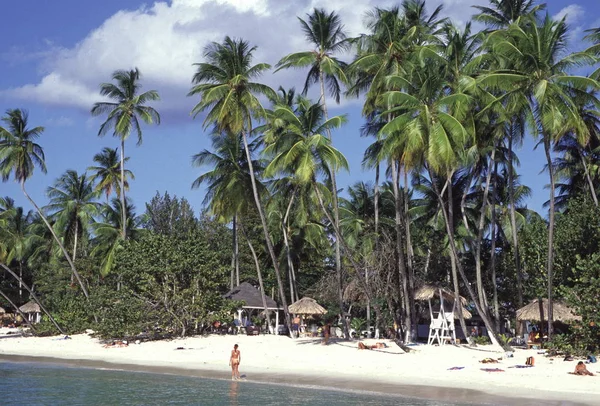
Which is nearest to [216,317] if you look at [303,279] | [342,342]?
[342,342]

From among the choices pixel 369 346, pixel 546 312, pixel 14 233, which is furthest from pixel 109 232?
pixel 546 312

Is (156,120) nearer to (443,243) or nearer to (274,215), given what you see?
(274,215)

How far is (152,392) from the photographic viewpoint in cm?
1966

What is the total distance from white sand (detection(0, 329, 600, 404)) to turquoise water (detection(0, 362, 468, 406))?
68.6 inches

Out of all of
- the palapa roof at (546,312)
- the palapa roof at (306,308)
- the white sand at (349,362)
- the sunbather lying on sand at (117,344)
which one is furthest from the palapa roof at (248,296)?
the palapa roof at (546,312)

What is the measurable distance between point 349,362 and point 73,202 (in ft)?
80.5

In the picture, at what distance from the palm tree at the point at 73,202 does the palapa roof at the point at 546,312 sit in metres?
26.1

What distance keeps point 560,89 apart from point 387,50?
26.9 ft

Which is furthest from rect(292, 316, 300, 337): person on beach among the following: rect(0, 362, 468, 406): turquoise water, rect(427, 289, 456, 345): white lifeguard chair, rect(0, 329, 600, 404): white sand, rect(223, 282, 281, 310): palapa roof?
rect(0, 362, 468, 406): turquoise water

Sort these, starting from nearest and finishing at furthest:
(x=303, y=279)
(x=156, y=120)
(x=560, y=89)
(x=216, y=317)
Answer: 1. (x=560, y=89)
2. (x=216, y=317)
3. (x=156, y=120)
4. (x=303, y=279)

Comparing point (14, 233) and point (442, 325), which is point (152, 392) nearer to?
point (442, 325)

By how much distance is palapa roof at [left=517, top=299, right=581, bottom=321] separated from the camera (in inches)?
1048

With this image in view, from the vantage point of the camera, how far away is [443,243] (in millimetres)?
33875

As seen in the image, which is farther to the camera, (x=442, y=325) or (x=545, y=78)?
(x=442, y=325)
